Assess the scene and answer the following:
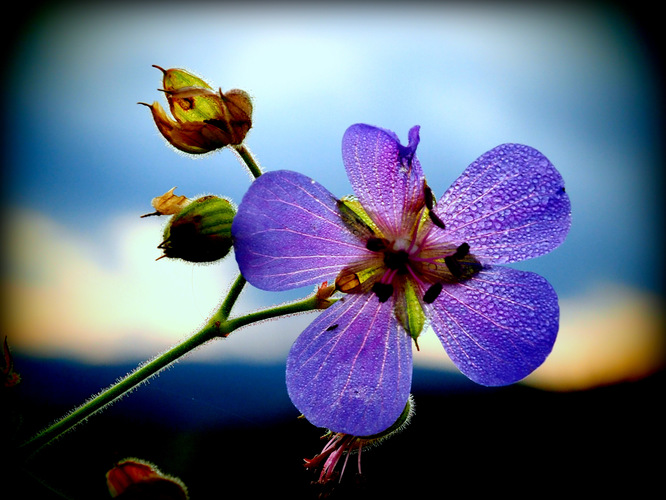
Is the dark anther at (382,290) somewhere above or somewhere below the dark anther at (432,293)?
above

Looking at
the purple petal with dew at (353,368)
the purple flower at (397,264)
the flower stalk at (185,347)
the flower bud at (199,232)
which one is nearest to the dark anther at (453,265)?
the purple flower at (397,264)

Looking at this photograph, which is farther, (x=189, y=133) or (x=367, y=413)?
(x=189, y=133)

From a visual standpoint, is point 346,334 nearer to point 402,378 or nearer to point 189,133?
point 402,378

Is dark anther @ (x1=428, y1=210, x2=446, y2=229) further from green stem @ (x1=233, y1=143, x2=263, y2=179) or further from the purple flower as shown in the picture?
green stem @ (x1=233, y1=143, x2=263, y2=179)

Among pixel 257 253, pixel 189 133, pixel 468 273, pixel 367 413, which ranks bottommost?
pixel 367 413

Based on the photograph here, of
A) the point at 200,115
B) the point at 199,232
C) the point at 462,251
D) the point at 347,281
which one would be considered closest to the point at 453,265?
the point at 462,251

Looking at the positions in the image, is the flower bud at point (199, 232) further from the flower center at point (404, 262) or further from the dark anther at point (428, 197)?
the dark anther at point (428, 197)

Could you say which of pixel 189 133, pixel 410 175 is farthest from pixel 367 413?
pixel 189 133
